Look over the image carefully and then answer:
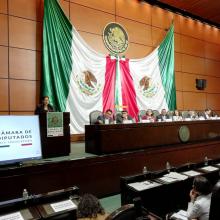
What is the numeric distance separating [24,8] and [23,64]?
3.75 feet

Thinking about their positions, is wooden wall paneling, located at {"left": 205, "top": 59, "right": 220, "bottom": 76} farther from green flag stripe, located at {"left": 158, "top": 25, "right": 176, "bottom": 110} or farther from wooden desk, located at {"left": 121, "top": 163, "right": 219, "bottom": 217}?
wooden desk, located at {"left": 121, "top": 163, "right": 219, "bottom": 217}

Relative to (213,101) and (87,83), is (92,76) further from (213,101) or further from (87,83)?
(213,101)

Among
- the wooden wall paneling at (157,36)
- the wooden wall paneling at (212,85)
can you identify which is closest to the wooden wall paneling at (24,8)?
the wooden wall paneling at (157,36)

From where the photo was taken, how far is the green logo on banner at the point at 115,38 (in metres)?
5.95

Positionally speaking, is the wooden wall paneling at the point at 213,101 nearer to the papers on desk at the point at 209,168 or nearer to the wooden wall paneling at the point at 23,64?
the papers on desk at the point at 209,168

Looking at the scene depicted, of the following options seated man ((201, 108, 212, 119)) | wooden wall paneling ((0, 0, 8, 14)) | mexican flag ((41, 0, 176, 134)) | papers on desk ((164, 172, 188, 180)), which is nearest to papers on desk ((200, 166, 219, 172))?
papers on desk ((164, 172, 188, 180))

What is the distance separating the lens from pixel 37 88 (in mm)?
4910

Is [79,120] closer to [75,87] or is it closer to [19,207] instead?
[75,87]

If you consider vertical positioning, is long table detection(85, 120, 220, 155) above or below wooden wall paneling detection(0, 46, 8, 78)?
below

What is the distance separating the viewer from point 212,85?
8.39 meters

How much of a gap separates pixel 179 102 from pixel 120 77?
2410mm

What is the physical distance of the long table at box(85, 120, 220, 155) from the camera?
3.02m

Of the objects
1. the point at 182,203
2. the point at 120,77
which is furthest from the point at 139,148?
the point at 120,77

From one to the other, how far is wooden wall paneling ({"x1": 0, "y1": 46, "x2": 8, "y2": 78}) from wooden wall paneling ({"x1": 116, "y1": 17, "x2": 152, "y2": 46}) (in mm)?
2981
